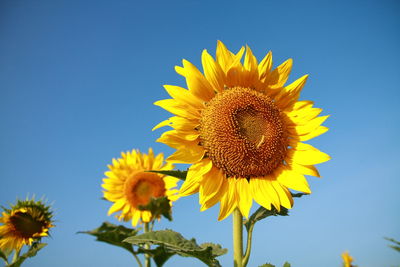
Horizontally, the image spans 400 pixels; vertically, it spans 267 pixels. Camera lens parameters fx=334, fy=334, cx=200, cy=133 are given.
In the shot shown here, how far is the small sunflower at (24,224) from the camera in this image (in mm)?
7676

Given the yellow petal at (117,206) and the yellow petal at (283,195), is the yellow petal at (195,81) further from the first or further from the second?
the yellow petal at (117,206)

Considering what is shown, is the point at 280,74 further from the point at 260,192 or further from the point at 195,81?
the point at 260,192

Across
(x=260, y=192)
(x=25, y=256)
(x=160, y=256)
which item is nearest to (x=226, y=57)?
(x=260, y=192)

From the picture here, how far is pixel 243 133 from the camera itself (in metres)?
3.85

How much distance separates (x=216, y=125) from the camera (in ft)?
12.1

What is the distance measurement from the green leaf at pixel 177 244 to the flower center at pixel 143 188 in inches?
211

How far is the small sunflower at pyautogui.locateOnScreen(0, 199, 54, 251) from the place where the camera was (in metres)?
7.68

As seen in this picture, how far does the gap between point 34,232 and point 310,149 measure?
6809mm

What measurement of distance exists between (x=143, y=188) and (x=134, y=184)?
0.27 meters

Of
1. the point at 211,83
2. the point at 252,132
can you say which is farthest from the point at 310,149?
the point at 211,83

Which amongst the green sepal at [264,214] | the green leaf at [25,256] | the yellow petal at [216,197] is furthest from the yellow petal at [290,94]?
the green leaf at [25,256]

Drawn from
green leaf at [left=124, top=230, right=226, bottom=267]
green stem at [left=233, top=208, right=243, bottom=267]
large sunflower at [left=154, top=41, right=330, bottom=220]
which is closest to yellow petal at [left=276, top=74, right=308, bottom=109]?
large sunflower at [left=154, top=41, right=330, bottom=220]

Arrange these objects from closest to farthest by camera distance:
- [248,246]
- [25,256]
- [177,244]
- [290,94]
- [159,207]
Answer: [177,244] → [248,246] → [290,94] → [25,256] → [159,207]

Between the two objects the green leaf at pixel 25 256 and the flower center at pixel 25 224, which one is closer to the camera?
the green leaf at pixel 25 256
